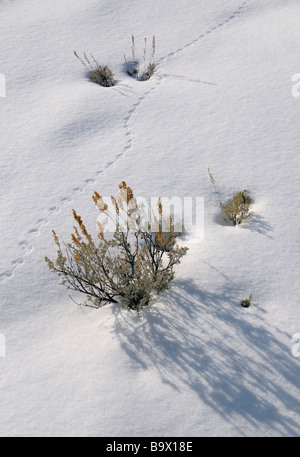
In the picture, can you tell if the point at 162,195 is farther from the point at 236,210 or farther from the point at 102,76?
the point at 102,76

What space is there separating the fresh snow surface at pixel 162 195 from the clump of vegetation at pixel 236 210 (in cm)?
12

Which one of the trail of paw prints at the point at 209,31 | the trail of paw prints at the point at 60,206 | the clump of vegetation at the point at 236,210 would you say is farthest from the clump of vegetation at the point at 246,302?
the trail of paw prints at the point at 209,31

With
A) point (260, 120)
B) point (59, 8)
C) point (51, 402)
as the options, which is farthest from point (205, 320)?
point (59, 8)

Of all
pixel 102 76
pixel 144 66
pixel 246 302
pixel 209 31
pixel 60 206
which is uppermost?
pixel 209 31

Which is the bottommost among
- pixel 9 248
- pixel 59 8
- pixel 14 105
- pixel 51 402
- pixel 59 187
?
pixel 51 402

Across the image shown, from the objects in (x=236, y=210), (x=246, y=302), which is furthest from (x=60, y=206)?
(x=246, y=302)

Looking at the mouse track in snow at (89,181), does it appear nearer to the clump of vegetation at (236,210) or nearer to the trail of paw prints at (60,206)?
the trail of paw prints at (60,206)

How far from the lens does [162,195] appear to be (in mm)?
4094

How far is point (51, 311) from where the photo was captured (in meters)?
3.21

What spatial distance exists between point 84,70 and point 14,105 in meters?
1.40

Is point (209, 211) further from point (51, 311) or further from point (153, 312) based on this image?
point (51, 311)

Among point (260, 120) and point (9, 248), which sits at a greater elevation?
point (260, 120)

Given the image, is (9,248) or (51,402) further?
A: (9,248)

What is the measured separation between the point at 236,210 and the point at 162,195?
0.90 meters
